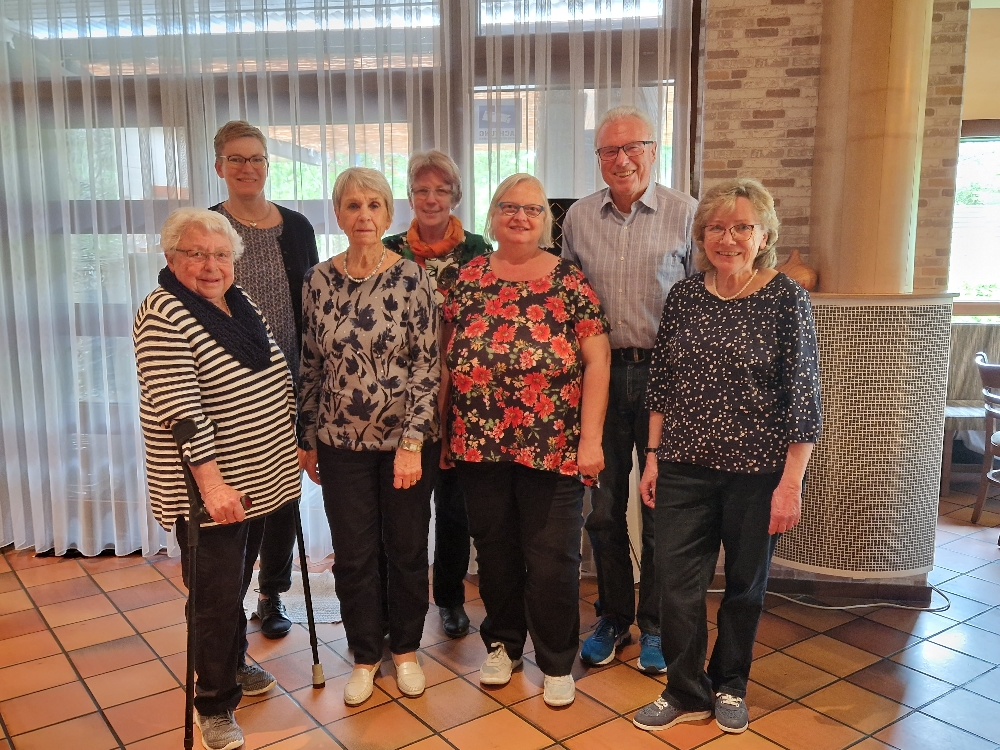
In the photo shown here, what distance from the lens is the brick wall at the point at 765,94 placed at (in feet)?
10.9

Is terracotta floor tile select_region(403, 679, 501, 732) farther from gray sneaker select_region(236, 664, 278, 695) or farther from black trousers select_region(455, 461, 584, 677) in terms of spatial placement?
gray sneaker select_region(236, 664, 278, 695)

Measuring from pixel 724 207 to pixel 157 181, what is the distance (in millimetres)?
2614

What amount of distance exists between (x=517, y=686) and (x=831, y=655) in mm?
1138

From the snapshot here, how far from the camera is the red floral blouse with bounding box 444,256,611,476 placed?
2371 mm

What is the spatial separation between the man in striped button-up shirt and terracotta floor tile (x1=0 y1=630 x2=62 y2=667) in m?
2.11

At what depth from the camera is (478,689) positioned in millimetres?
2678

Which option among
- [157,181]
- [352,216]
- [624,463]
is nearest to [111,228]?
[157,181]

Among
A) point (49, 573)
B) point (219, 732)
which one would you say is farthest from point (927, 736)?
point (49, 573)

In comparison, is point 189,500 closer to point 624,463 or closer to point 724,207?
point 624,463

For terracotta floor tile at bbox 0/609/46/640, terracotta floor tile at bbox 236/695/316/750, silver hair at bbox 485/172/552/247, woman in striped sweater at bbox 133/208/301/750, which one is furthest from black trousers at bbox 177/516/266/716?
terracotta floor tile at bbox 0/609/46/640

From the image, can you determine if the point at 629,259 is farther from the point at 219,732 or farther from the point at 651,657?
the point at 219,732

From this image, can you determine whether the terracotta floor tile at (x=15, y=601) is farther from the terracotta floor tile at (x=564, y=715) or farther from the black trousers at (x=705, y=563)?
the black trousers at (x=705, y=563)

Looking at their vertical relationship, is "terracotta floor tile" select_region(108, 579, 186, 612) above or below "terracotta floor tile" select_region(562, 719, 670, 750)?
below

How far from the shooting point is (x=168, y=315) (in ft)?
6.75
